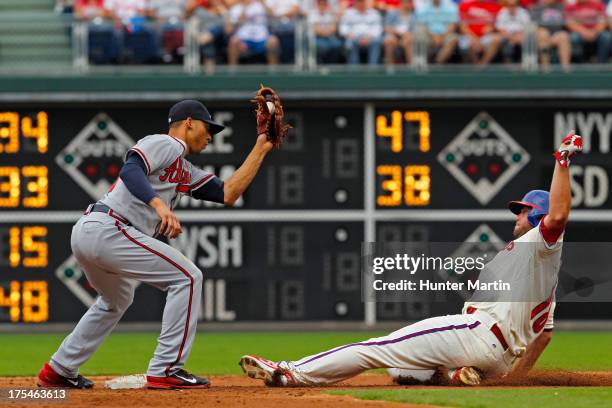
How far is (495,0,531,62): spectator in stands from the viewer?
16.2 metres

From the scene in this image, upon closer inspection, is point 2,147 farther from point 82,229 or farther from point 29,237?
point 82,229

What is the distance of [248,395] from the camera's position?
7.89 meters

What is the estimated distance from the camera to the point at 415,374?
346 inches

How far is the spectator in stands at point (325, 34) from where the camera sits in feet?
53.2

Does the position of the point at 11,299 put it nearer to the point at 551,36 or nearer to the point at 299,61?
the point at 299,61

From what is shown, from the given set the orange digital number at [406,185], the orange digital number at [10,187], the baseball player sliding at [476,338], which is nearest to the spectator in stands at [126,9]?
the orange digital number at [10,187]

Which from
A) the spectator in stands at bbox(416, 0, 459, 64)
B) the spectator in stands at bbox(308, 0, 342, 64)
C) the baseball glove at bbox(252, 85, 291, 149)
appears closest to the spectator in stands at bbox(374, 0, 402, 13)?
the spectator in stands at bbox(416, 0, 459, 64)

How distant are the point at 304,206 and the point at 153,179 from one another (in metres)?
7.35

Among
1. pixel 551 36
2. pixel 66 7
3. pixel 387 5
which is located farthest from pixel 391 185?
pixel 66 7

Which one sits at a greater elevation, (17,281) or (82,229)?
(82,229)

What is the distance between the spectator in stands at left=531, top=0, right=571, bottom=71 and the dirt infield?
739cm

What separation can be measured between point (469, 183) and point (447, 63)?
159 cm

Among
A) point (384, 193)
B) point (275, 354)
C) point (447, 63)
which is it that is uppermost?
point (447, 63)

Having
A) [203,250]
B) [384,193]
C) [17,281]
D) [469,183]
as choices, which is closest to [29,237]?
[17,281]
